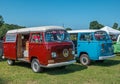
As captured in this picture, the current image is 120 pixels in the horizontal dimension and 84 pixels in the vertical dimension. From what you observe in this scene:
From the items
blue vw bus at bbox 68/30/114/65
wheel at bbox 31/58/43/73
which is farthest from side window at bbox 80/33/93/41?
wheel at bbox 31/58/43/73

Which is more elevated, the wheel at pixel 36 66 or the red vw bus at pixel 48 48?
the red vw bus at pixel 48 48

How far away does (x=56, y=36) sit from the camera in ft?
39.6

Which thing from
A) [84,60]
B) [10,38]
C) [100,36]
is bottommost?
[84,60]

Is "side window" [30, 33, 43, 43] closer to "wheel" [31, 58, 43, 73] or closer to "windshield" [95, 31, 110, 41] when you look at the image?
"wheel" [31, 58, 43, 73]

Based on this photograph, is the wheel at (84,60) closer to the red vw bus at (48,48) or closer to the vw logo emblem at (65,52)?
the red vw bus at (48,48)

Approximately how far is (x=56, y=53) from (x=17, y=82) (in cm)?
234

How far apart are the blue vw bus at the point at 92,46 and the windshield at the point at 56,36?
2190 mm

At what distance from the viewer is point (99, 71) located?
40.7ft

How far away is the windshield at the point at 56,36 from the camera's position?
1170 centimetres


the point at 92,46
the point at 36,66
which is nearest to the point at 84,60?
the point at 92,46

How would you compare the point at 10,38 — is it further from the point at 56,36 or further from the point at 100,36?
the point at 100,36

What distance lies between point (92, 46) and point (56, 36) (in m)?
2.86

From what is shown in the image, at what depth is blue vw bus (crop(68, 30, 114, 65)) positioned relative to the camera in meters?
13.9

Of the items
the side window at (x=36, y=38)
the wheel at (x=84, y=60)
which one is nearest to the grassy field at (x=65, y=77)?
the side window at (x=36, y=38)
